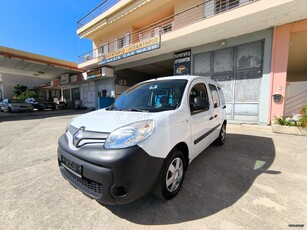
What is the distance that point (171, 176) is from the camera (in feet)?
6.79

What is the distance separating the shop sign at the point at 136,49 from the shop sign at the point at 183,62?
5.97ft

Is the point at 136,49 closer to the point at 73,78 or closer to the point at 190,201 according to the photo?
the point at 190,201

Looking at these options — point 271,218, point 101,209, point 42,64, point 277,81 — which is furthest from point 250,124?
point 42,64

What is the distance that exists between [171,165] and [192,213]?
61 cm

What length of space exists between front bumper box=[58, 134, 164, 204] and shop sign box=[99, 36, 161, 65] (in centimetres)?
875

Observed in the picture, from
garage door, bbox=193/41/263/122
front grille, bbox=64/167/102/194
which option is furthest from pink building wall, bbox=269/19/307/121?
front grille, bbox=64/167/102/194

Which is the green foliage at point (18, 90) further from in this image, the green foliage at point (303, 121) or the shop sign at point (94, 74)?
the green foliage at point (303, 121)

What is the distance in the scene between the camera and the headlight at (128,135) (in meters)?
1.60

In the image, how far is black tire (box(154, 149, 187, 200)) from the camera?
187 centimetres

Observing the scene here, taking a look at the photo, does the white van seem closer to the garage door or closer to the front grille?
the front grille

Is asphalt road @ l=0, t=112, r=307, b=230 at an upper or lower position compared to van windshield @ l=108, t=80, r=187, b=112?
lower

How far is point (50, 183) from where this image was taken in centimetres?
251

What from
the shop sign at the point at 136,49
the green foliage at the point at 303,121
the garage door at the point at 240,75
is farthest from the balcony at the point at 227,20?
the green foliage at the point at 303,121

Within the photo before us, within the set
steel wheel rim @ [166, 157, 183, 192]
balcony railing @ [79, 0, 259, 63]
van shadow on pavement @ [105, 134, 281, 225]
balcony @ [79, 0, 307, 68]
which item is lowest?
van shadow on pavement @ [105, 134, 281, 225]
